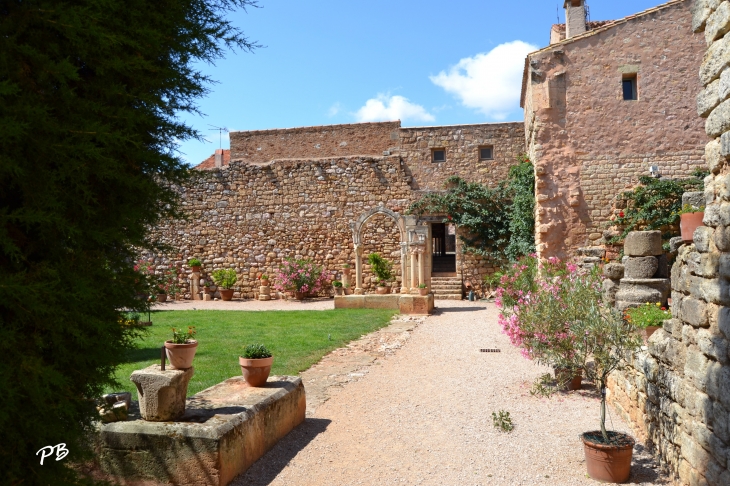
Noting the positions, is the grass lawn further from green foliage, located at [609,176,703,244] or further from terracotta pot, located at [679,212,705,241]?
green foliage, located at [609,176,703,244]

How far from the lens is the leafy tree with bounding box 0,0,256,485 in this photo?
193cm

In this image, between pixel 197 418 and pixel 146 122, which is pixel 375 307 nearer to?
pixel 197 418

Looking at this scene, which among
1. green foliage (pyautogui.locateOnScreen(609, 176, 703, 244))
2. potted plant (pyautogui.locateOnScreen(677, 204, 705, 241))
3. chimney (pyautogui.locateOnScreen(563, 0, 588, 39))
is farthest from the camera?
chimney (pyautogui.locateOnScreen(563, 0, 588, 39))

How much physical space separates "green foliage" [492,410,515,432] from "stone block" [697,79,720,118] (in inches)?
128

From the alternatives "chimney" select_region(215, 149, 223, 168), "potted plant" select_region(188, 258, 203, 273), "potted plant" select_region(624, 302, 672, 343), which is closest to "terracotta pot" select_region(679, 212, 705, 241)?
"potted plant" select_region(624, 302, 672, 343)

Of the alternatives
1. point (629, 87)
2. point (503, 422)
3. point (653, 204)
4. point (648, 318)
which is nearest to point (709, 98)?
point (648, 318)

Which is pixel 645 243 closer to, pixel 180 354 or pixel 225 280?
pixel 180 354

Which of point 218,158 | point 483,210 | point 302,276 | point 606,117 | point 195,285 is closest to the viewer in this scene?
point 606,117

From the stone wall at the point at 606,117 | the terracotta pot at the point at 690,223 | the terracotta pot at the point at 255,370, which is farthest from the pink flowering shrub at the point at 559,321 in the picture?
the stone wall at the point at 606,117

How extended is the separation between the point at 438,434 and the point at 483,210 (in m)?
12.7

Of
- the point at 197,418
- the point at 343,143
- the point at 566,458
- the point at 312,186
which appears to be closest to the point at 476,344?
the point at 566,458

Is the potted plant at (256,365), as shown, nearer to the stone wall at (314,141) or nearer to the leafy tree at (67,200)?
the leafy tree at (67,200)

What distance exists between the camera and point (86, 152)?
206 centimetres

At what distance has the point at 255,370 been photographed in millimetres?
5344
